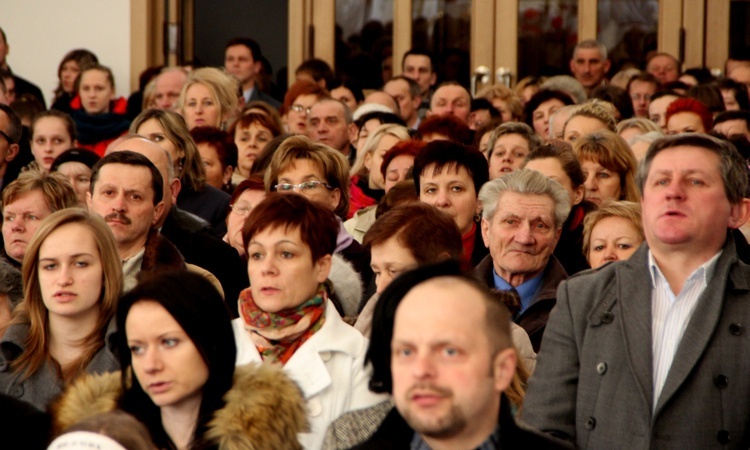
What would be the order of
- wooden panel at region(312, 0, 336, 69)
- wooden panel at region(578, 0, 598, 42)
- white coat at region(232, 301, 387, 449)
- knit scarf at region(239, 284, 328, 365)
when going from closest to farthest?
white coat at region(232, 301, 387, 449) → knit scarf at region(239, 284, 328, 365) → wooden panel at region(578, 0, 598, 42) → wooden panel at region(312, 0, 336, 69)

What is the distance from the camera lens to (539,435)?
3219 mm

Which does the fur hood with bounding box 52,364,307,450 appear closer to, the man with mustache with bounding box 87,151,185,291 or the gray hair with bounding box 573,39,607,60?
the man with mustache with bounding box 87,151,185,291

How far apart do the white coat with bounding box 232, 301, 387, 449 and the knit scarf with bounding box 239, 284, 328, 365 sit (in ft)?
0.10

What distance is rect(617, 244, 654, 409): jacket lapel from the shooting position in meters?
3.59

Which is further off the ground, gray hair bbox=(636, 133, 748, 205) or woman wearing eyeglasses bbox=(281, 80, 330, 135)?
woman wearing eyeglasses bbox=(281, 80, 330, 135)

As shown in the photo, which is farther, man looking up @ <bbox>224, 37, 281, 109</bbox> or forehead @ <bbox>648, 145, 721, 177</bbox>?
man looking up @ <bbox>224, 37, 281, 109</bbox>

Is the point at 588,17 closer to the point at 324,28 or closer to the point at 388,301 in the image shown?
the point at 324,28

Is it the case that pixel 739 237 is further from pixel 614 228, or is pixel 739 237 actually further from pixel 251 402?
pixel 251 402

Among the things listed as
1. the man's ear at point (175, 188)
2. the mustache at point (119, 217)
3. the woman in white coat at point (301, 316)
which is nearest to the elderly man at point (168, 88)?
the man's ear at point (175, 188)

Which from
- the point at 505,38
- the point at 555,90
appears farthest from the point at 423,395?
the point at 505,38

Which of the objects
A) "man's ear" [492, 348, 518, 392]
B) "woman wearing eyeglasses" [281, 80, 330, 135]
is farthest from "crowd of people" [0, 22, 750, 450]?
"woman wearing eyeglasses" [281, 80, 330, 135]

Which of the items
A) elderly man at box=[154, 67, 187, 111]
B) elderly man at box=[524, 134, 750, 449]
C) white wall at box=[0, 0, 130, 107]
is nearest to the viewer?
elderly man at box=[524, 134, 750, 449]

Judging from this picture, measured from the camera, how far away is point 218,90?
8438mm

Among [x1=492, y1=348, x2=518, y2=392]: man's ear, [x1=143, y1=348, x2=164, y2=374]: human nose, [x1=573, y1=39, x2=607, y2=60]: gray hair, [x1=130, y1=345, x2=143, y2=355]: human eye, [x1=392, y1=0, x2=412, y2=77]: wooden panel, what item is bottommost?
[x1=143, y1=348, x2=164, y2=374]: human nose
